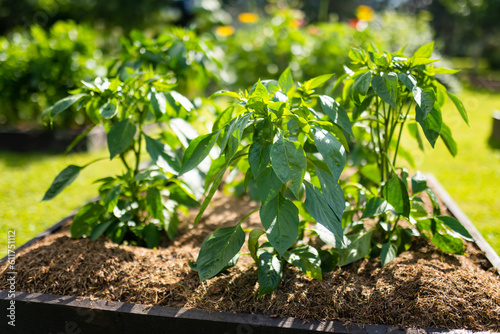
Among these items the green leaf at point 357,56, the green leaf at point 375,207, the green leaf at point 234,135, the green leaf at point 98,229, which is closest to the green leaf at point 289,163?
the green leaf at point 234,135

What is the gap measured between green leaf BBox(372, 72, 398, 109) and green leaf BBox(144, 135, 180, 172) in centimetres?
103

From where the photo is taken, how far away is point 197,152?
5.54ft

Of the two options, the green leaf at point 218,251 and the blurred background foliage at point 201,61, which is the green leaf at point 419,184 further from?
the green leaf at point 218,251

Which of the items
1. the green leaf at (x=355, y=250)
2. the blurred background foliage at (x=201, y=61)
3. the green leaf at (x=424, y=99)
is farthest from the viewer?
the blurred background foliage at (x=201, y=61)

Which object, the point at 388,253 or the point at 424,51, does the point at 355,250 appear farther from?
the point at 424,51

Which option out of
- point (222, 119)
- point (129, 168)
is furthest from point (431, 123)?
point (129, 168)

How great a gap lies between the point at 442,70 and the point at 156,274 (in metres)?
1.60

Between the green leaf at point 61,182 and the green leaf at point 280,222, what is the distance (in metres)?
1.12

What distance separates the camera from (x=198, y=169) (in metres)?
2.35

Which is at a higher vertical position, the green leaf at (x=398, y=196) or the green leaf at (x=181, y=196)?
the green leaf at (x=398, y=196)

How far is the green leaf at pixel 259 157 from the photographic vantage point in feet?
A: 5.07

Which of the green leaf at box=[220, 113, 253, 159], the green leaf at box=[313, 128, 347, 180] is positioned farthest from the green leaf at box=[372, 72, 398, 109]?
the green leaf at box=[220, 113, 253, 159]

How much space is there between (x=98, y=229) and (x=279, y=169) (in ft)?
4.08

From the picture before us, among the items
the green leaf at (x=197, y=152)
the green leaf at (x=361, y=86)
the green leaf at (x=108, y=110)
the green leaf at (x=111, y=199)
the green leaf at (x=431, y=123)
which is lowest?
the green leaf at (x=111, y=199)
